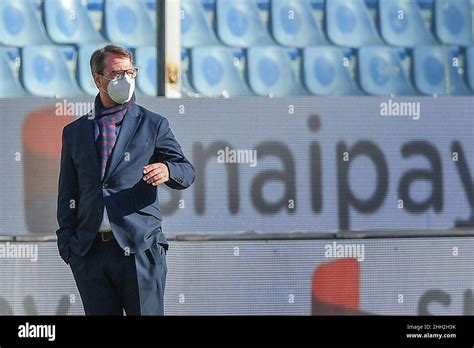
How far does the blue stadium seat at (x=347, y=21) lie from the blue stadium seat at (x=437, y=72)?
0.33 m

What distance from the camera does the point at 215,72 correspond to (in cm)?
615

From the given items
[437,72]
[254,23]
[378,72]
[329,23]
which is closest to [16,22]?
[254,23]

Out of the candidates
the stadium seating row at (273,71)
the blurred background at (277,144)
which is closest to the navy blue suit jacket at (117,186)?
the blurred background at (277,144)

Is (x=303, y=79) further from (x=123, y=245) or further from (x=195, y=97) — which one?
(x=123, y=245)

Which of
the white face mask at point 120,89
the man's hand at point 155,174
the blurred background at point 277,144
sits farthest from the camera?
the blurred background at point 277,144

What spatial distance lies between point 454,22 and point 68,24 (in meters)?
2.12

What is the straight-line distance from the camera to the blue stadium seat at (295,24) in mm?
6168

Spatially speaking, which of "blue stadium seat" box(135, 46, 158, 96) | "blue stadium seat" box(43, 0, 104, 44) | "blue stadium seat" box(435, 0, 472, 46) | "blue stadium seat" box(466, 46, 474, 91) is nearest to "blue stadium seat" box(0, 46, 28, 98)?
"blue stadium seat" box(43, 0, 104, 44)

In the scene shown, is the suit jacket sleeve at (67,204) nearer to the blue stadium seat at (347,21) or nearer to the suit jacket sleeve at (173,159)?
the suit jacket sleeve at (173,159)

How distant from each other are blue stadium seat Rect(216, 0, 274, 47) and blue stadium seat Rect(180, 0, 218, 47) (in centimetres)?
6

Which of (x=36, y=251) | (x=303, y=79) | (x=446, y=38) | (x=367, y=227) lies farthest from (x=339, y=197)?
(x=36, y=251)

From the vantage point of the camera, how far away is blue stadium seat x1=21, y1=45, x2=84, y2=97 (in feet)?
20.0

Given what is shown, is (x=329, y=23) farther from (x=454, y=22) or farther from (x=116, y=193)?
(x=116, y=193)

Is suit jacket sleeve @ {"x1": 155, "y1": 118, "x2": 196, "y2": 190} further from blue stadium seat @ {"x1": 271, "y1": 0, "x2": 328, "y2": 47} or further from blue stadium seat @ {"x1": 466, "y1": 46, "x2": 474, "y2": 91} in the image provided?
blue stadium seat @ {"x1": 466, "y1": 46, "x2": 474, "y2": 91}
